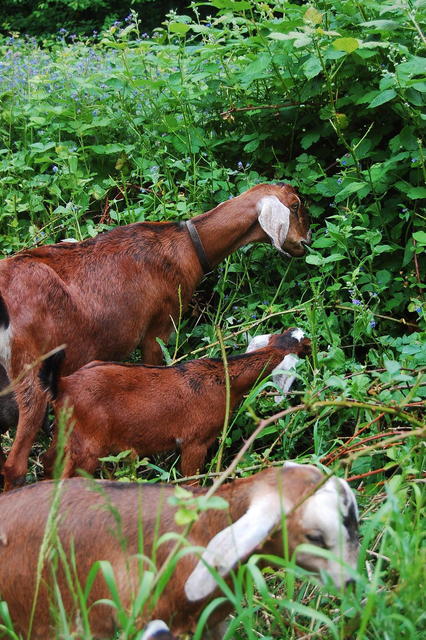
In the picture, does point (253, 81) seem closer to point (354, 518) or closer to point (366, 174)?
point (366, 174)

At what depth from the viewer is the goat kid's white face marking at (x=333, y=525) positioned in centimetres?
251

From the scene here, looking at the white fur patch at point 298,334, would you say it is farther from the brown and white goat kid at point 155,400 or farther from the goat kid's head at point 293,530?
the goat kid's head at point 293,530

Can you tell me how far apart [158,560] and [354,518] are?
644 mm

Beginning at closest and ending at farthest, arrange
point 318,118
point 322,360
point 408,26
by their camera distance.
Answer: point 322,360 → point 408,26 → point 318,118

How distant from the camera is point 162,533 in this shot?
2697 mm

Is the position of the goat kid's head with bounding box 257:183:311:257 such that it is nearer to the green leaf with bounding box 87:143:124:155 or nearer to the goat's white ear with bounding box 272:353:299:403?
the goat's white ear with bounding box 272:353:299:403

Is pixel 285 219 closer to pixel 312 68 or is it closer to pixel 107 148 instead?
pixel 312 68

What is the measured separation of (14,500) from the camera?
283 centimetres

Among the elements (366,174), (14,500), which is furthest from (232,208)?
(14,500)

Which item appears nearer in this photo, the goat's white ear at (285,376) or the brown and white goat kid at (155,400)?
the brown and white goat kid at (155,400)

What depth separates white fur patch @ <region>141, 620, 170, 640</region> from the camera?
2.36m

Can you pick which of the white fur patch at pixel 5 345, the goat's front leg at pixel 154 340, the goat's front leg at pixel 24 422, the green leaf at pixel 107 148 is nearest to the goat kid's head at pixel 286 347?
the goat's front leg at pixel 154 340

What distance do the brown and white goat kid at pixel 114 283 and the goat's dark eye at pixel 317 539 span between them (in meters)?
1.78

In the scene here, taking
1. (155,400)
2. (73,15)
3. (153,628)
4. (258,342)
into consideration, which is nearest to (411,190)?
(258,342)
